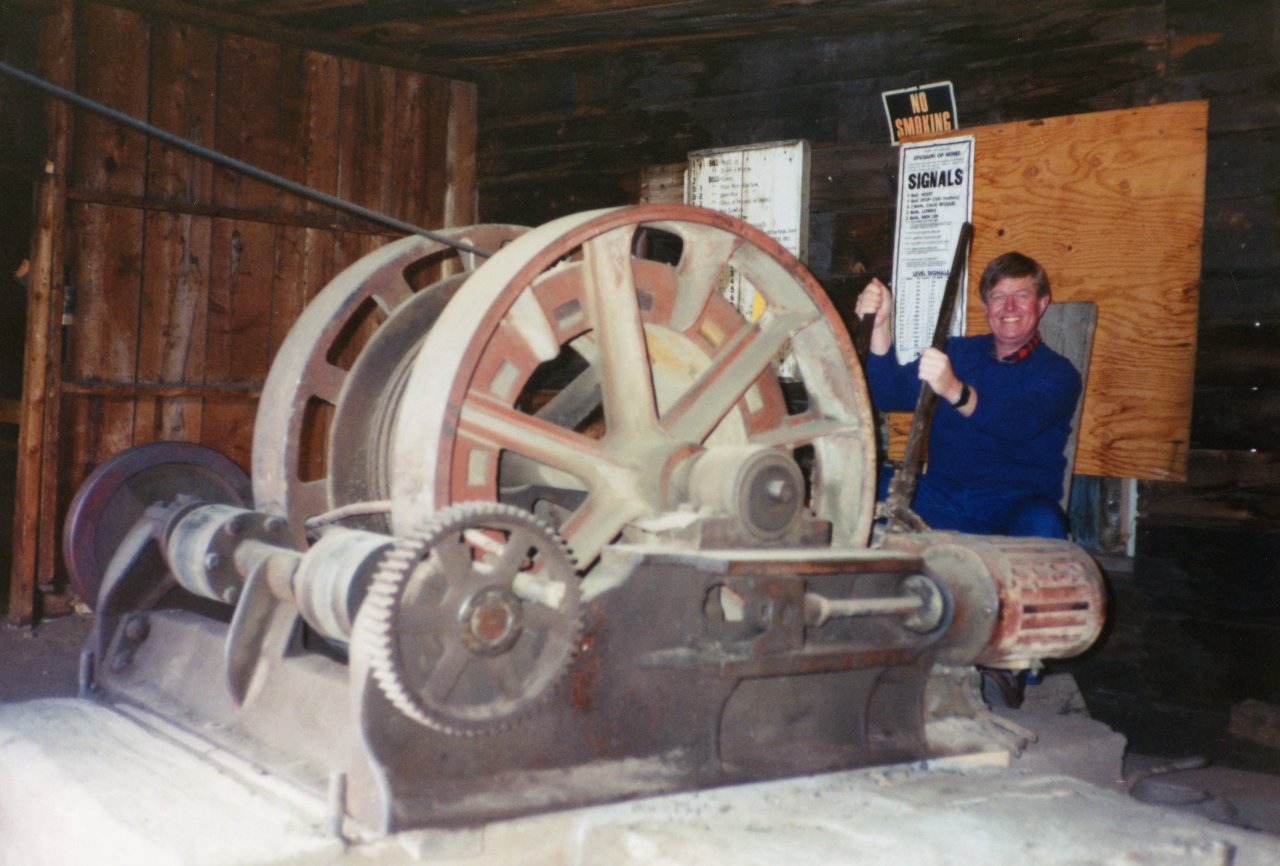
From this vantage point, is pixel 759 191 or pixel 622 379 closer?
pixel 622 379

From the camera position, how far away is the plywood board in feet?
14.8

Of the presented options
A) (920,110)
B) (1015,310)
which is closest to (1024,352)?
(1015,310)

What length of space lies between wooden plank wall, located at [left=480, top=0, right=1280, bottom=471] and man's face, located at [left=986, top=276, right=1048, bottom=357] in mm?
579

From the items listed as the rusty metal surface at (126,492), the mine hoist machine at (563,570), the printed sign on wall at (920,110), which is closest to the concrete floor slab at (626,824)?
the mine hoist machine at (563,570)

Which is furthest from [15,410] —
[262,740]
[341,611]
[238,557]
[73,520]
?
[341,611]

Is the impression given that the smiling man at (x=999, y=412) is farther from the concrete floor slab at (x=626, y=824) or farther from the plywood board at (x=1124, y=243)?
the concrete floor slab at (x=626, y=824)

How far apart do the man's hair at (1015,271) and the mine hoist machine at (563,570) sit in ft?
4.64

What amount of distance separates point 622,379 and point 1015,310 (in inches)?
79.4

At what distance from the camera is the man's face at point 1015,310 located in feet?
14.1

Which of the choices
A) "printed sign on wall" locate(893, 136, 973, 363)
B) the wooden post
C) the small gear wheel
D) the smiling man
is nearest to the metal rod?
the small gear wheel

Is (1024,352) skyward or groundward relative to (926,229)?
groundward

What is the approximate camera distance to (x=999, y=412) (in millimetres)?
4145

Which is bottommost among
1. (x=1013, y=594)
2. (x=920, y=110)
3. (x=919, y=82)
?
(x=1013, y=594)

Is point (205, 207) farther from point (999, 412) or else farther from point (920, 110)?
point (999, 412)
